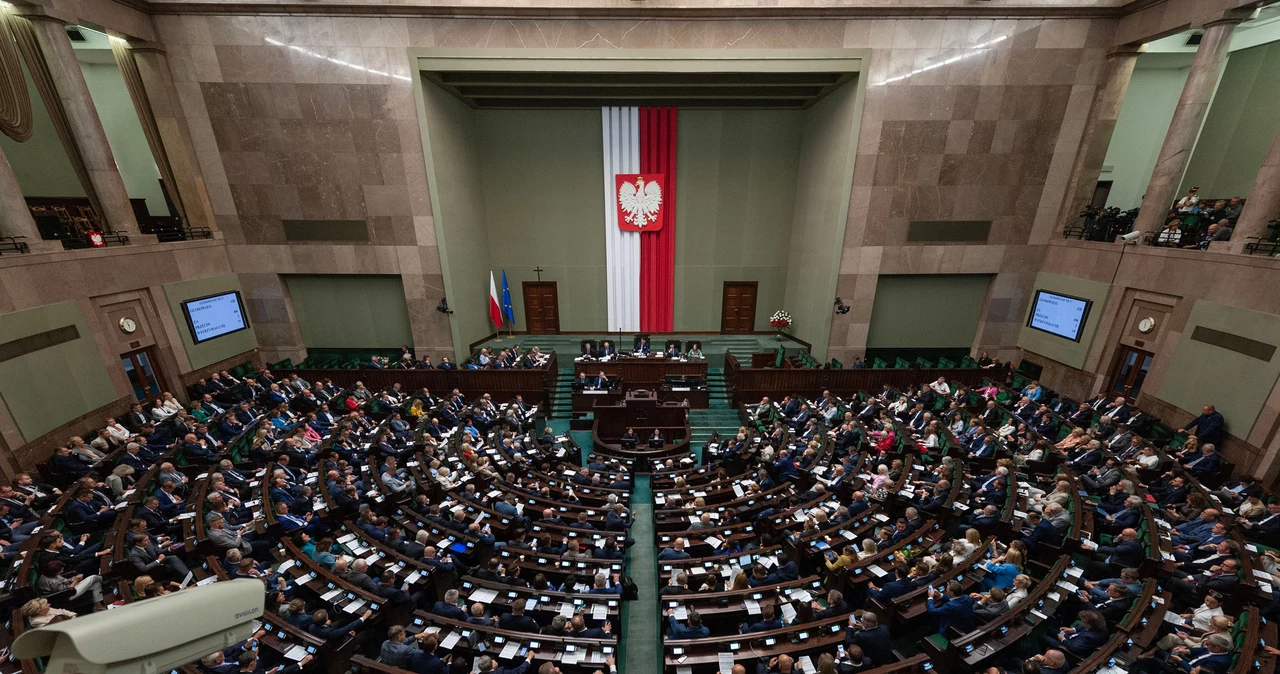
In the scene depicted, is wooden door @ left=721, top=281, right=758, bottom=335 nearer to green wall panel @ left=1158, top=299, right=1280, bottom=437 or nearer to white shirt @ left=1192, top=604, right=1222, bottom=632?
green wall panel @ left=1158, top=299, right=1280, bottom=437

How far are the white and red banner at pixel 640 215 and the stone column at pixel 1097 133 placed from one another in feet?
39.9

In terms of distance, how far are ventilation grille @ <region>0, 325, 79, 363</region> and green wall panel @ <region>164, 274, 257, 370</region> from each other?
239 centimetres

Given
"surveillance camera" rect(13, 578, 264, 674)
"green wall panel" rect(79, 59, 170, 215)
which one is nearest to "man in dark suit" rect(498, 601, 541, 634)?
"surveillance camera" rect(13, 578, 264, 674)

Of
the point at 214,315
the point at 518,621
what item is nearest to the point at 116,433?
the point at 214,315

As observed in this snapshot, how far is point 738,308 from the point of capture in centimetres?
1908

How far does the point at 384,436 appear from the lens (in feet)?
34.5

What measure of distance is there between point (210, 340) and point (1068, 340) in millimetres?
24643

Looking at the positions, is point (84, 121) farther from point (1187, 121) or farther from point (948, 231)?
point (1187, 121)

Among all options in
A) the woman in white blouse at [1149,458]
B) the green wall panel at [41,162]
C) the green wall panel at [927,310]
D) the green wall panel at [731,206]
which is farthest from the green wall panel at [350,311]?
the woman in white blouse at [1149,458]

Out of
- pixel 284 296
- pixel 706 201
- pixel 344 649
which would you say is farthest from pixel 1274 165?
pixel 284 296

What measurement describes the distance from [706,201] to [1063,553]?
1447 centimetres

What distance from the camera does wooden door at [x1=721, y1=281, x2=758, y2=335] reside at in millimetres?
18875

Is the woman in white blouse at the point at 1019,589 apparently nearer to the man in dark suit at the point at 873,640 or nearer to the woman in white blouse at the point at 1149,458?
the man in dark suit at the point at 873,640

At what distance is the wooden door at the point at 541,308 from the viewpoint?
743 inches
